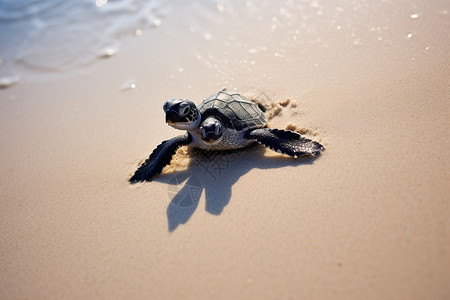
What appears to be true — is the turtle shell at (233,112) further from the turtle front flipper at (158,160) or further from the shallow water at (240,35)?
the shallow water at (240,35)

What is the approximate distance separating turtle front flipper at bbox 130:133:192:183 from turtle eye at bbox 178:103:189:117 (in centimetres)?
39

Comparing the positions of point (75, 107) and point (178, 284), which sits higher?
point (75, 107)

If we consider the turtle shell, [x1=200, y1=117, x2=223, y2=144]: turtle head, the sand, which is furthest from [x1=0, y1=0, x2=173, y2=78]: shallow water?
[x1=200, y1=117, x2=223, y2=144]: turtle head

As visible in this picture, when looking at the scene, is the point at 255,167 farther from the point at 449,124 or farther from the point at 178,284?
the point at 449,124

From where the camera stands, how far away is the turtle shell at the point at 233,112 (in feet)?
8.95

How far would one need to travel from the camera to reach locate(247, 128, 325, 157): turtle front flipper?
99.8 inches

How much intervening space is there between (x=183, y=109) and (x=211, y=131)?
0.28 m

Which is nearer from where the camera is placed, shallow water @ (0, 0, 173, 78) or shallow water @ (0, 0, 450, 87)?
shallow water @ (0, 0, 450, 87)

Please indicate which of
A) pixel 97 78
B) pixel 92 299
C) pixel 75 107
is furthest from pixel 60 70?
pixel 92 299

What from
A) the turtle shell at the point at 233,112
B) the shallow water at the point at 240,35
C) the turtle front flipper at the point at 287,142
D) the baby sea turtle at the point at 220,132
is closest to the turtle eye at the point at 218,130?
the baby sea turtle at the point at 220,132

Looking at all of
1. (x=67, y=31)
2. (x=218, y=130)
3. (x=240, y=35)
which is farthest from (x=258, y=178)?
(x=67, y=31)

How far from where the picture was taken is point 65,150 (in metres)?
3.41

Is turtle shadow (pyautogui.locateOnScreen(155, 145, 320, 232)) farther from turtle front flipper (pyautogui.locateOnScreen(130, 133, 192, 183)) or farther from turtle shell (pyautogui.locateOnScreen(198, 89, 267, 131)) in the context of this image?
turtle shell (pyautogui.locateOnScreen(198, 89, 267, 131))

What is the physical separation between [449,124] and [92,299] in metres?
3.00
